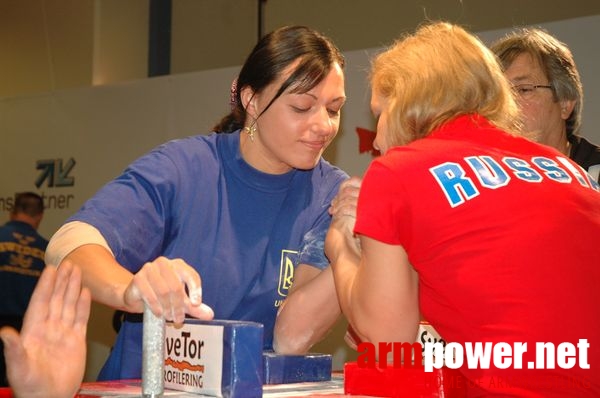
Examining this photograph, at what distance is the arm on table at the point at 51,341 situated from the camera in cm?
108

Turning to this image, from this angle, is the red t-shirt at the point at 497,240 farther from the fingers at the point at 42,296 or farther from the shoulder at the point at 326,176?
the shoulder at the point at 326,176

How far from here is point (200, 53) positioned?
614 cm

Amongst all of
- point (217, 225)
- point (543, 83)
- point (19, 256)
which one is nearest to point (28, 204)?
point (19, 256)

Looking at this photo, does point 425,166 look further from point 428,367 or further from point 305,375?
point 305,375

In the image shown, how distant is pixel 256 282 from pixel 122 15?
4498 mm

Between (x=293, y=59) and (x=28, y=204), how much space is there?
3.18 metres

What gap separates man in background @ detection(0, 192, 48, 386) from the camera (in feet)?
15.1

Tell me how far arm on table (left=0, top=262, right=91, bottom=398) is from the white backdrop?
2806 mm

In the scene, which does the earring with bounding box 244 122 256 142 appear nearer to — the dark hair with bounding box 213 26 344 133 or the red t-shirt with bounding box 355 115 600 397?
the dark hair with bounding box 213 26 344 133

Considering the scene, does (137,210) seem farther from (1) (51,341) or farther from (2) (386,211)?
(2) (386,211)

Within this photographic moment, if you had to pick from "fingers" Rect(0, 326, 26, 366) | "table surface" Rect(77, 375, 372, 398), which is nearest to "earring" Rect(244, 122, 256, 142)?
"table surface" Rect(77, 375, 372, 398)

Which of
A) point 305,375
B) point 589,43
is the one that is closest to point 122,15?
point 589,43

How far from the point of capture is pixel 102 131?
189 inches

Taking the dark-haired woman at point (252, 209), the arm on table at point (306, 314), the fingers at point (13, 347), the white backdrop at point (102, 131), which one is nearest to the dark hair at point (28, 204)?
the white backdrop at point (102, 131)
